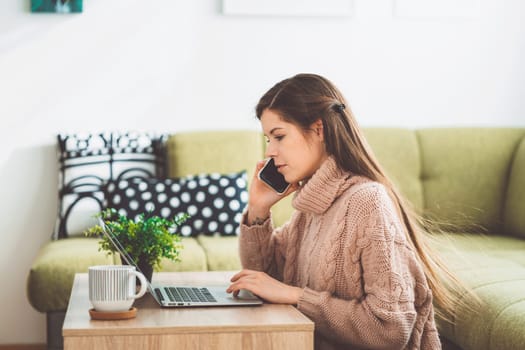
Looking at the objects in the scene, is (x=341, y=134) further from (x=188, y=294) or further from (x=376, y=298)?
(x=188, y=294)

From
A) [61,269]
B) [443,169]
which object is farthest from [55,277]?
[443,169]

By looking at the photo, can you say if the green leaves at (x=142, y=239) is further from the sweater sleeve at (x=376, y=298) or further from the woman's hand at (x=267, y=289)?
the sweater sleeve at (x=376, y=298)

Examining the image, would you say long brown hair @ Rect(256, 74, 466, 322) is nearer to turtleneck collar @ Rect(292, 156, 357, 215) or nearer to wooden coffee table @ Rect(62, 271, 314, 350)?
turtleneck collar @ Rect(292, 156, 357, 215)

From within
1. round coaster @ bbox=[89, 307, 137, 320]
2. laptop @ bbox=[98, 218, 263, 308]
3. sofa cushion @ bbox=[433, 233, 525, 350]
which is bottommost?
sofa cushion @ bbox=[433, 233, 525, 350]

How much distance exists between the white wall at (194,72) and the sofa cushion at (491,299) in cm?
104

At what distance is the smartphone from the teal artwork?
5.78 ft

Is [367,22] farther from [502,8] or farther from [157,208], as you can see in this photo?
[157,208]

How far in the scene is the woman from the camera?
1611mm

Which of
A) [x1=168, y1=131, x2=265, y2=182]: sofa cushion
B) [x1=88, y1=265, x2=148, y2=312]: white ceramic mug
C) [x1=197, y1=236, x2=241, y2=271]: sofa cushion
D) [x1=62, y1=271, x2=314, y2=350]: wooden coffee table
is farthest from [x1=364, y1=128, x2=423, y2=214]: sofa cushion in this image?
[x1=88, y1=265, x2=148, y2=312]: white ceramic mug

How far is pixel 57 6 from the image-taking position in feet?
11.3

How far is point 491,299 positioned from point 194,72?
1856mm

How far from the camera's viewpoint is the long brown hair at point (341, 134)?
70.0 inches

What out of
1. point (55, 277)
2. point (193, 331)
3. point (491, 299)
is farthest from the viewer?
point (55, 277)

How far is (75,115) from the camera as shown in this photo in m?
3.48
